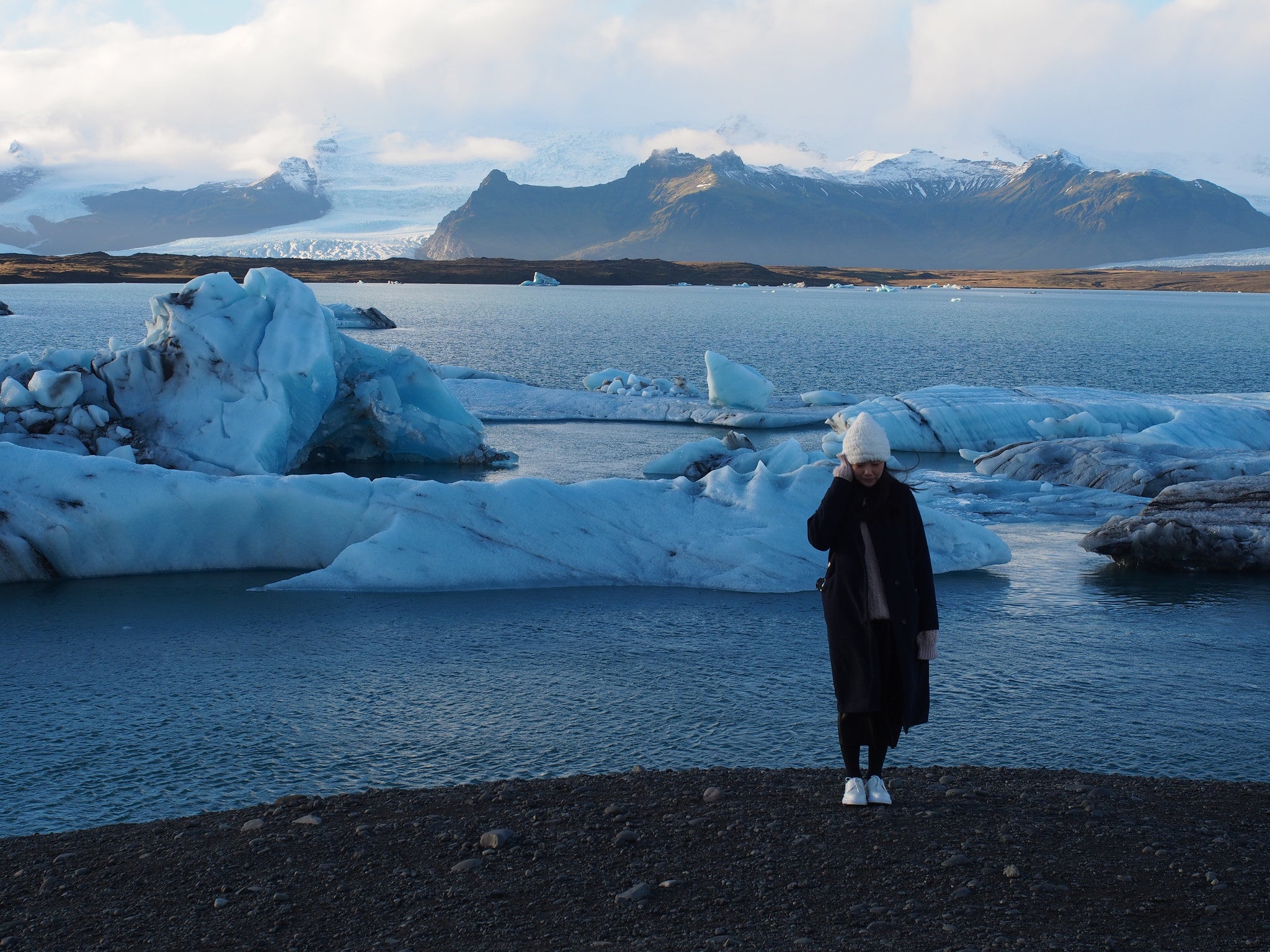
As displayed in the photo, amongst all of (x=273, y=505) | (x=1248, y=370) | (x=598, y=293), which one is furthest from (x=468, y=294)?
(x=273, y=505)

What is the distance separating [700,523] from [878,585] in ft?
18.4

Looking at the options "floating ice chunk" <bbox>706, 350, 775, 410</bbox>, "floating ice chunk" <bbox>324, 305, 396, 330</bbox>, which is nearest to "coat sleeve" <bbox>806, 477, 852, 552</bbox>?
"floating ice chunk" <bbox>706, 350, 775, 410</bbox>

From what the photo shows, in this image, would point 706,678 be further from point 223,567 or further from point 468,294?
point 468,294

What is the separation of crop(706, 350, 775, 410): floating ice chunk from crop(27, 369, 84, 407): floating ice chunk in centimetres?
1280

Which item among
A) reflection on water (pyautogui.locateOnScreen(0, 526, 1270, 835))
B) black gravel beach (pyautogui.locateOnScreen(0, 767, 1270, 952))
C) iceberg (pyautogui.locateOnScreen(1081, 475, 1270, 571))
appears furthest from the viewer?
iceberg (pyautogui.locateOnScreen(1081, 475, 1270, 571))

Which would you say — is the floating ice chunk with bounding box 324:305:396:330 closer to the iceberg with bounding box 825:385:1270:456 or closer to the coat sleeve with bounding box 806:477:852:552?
the iceberg with bounding box 825:385:1270:456

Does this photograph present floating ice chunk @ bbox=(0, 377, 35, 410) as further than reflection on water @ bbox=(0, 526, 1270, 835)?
Yes

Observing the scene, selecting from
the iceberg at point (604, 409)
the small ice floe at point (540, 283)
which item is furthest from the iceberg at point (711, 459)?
the small ice floe at point (540, 283)

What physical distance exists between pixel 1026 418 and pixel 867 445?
16569 mm

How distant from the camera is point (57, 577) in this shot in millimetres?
9594

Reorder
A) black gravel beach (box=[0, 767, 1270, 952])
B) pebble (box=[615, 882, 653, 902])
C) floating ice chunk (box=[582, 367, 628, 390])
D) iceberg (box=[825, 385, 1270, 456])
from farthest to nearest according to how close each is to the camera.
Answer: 1. floating ice chunk (box=[582, 367, 628, 390])
2. iceberg (box=[825, 385, 1270, 456])
3. pebble (box=[615, 882, 653, 902])
4. black gravel beach (box=[0, 767, 1270, 952])

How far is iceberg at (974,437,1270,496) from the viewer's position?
14.0 m

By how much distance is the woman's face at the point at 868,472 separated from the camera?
4.30 metres

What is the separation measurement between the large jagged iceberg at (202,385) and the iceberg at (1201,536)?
9359 millimetres
